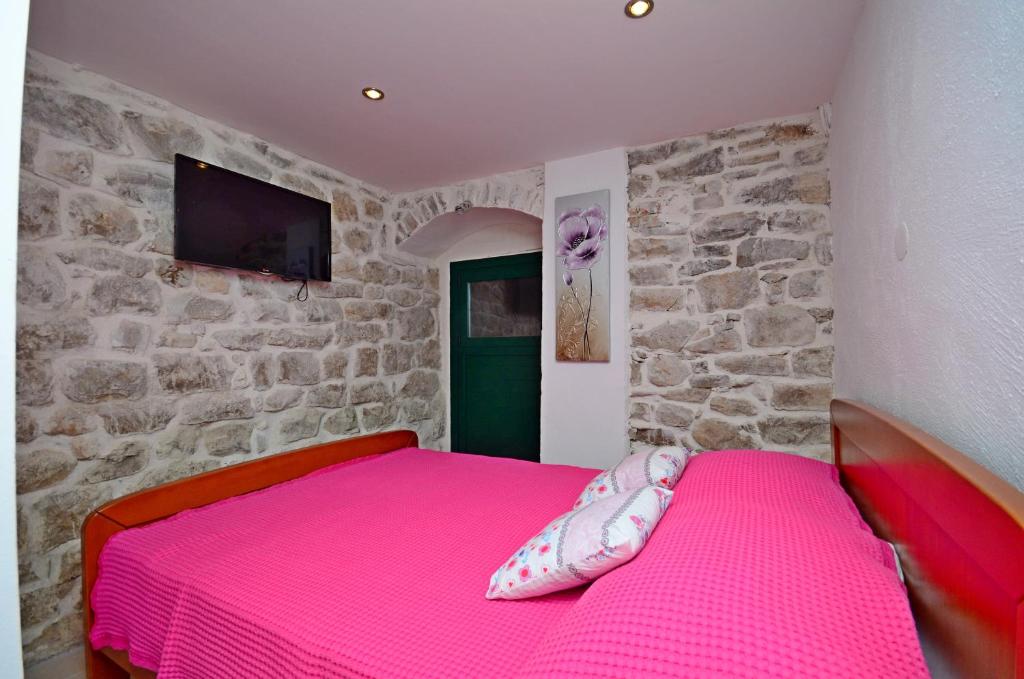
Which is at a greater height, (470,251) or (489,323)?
(470,251)

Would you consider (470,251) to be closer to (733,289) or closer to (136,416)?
(733,289)

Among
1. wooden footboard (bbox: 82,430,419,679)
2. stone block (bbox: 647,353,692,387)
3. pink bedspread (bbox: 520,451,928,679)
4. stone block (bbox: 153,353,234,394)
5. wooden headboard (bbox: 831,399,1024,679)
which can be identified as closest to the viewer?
wooden headboard (bbox: 831,399,1024,679)

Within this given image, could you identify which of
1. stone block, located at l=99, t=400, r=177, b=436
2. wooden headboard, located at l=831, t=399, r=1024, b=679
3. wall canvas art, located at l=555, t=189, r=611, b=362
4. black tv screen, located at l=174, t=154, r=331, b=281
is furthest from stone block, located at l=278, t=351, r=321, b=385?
wooden headboard, located at l=831, t=399, r=1024, b=679

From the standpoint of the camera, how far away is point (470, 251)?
11.8ft

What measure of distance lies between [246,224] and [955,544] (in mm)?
2613

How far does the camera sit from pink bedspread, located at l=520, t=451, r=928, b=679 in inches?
21.8

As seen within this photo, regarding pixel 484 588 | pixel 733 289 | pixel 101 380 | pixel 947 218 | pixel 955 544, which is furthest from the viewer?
pixel 733 289

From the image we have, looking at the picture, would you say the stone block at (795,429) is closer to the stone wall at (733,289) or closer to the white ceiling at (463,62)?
the stone wall at (733,289)

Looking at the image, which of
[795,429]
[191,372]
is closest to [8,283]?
[191,372]

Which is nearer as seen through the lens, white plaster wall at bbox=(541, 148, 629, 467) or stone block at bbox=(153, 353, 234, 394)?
stone block at bbox=(153, 353, 234, 394)

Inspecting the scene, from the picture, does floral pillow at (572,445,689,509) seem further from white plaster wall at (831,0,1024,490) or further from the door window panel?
the door window panel

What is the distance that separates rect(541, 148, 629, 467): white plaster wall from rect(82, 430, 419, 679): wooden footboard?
1049 mm

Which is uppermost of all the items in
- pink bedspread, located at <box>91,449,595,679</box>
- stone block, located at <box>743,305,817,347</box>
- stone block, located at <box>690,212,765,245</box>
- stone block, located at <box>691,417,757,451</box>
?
stone block, located at <box>690,212,765,245</box>

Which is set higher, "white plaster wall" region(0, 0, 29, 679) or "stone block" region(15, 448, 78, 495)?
"white plaster wall" region(0, 0, 29, 679)
